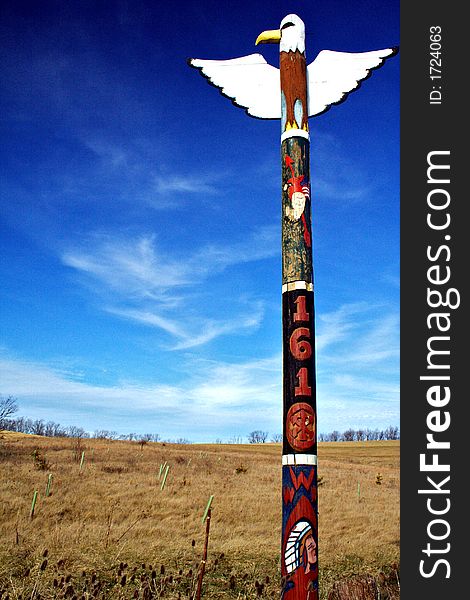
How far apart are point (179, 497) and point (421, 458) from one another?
18917 millimetres

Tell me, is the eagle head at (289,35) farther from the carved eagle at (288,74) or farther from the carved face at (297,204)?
the carved face at (297,204)

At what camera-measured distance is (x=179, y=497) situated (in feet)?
75.3

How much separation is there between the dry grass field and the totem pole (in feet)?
10.8

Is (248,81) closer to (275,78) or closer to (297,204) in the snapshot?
(275,78)

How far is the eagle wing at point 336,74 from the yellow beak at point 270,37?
646mm

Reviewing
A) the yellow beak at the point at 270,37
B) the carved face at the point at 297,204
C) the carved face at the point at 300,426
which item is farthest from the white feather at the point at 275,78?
the carved face at the point at 300,426

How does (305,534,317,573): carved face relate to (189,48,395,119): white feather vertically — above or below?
below

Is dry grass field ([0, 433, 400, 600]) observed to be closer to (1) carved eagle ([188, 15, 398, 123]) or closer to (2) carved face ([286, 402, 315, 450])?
(2) carved face ([286, 402, 315, 450])

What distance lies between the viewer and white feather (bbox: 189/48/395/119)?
7.82 metres

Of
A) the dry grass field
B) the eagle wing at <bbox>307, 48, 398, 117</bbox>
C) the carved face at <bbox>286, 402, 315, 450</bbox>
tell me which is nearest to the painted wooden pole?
the carved face at <bbox>286, 402, 315, 450</bbox>

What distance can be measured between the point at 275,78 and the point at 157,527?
14.0 m

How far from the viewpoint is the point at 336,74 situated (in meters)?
7.93

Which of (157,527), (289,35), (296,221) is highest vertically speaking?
(289,35)

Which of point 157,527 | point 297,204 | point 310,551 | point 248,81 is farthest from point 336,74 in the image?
point 157,527
